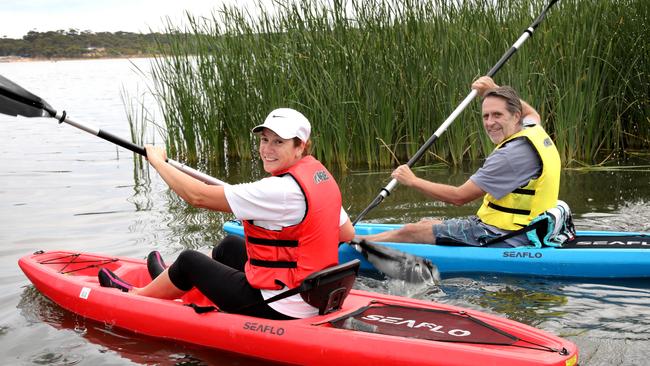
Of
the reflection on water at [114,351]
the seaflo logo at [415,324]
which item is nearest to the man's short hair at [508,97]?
the seaflo logo at [415,324]

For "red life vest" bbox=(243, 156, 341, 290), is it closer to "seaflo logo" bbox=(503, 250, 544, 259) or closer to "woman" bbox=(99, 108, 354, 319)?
"woman" bbox=(99, 108, 354, 319)

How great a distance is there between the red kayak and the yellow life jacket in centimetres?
149

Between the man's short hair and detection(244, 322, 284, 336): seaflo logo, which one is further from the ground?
the man's short hair

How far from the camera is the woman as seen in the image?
406 cm

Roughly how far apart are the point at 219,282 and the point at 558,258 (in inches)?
96.8

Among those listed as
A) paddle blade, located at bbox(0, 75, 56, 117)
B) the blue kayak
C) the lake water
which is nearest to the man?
the blue kayak

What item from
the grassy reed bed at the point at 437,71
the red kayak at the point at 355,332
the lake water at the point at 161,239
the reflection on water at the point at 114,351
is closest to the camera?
the red kayak at the point at 355,332

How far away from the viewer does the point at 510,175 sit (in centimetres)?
566

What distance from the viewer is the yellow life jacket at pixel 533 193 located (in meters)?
5.67

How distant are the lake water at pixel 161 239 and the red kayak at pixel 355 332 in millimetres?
107

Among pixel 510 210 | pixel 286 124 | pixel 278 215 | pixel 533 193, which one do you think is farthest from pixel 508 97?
pixel 278 215

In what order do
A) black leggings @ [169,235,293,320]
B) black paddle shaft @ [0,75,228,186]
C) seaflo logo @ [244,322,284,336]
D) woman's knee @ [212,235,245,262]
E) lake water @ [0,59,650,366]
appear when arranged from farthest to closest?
black paddle shaft @ [0,75,228,186]
woman's knee @ [212,235,245,262]
lake water @ [0,59,650,366]
black leggings @ [169,235,293,320]
seaflo logo @ [244,322,284,336]

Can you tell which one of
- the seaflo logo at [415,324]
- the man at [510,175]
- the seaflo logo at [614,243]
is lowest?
the seaflo logo at [415,324]

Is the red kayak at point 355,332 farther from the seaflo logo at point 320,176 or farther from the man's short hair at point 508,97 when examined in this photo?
the man's short hair at point 508,97
